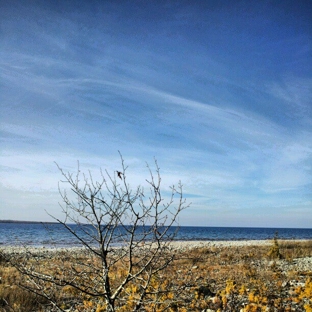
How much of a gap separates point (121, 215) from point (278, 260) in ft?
42.9

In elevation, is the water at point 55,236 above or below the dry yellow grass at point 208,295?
below

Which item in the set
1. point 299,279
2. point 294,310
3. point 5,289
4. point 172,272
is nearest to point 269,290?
point 294,310

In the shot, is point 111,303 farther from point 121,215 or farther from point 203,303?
point 203,303

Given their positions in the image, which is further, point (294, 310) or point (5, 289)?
point (5, 289)

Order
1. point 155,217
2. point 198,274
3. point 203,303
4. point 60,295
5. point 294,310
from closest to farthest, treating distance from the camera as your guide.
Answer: point 155,217 < point 294,310 < point 203,303 < point 60,295 < point 198,274

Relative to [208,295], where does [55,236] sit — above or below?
below

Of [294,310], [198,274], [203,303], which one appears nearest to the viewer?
[294,310]

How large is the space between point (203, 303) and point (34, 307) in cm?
389

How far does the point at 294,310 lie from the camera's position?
6.04m

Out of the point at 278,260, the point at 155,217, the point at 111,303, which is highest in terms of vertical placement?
the point at 155,217

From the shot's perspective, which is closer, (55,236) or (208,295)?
(208,295)

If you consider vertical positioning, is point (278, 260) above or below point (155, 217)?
below

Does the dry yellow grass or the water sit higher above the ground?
the dry yellow grass

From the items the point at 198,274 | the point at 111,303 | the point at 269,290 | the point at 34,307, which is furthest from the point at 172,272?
the point at 111,303
